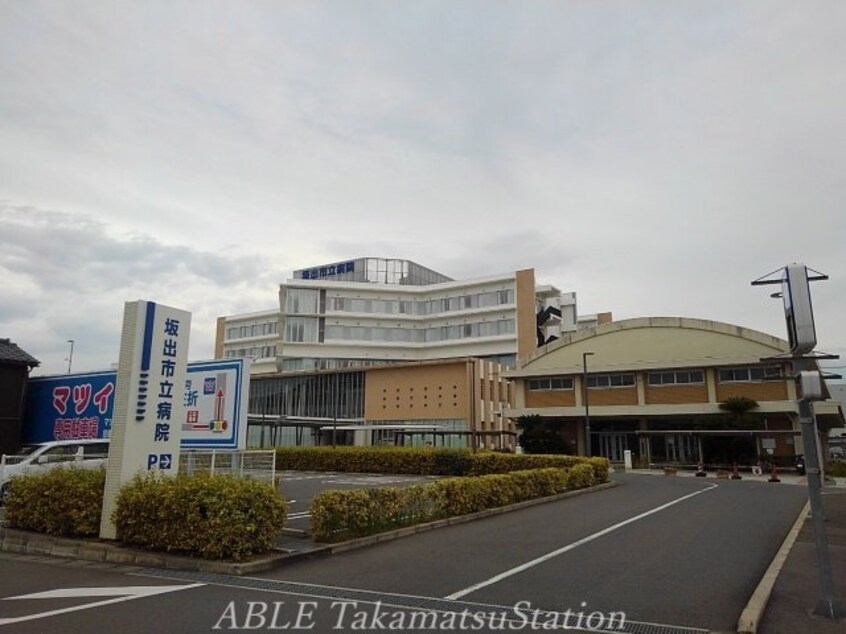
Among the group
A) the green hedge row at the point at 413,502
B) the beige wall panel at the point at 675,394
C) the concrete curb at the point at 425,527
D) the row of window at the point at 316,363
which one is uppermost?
the row of window at the point at 316,363

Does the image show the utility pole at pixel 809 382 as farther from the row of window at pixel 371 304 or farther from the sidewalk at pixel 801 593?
the row of window at pixel 371 304

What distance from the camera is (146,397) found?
10133 mm

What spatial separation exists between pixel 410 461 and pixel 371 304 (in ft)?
128

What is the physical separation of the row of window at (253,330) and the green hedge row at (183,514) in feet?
216

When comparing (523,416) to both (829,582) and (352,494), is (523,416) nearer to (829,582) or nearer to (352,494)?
(352,494)

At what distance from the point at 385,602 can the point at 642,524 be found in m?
8.25

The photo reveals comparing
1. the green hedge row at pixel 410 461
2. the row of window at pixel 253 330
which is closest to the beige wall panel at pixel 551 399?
the green hedge row at pixel 410 461

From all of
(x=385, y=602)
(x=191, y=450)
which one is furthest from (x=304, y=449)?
(x=385, y=602)

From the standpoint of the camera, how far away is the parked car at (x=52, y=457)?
13.8m

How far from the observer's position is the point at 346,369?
60406 mm

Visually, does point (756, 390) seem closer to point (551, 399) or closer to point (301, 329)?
point (551, 399)

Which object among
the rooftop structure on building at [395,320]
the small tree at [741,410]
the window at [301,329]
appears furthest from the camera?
the window at [301,329]

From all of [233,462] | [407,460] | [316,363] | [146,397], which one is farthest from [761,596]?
[316,363]

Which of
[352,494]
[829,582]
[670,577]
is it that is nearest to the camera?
[829,582]
